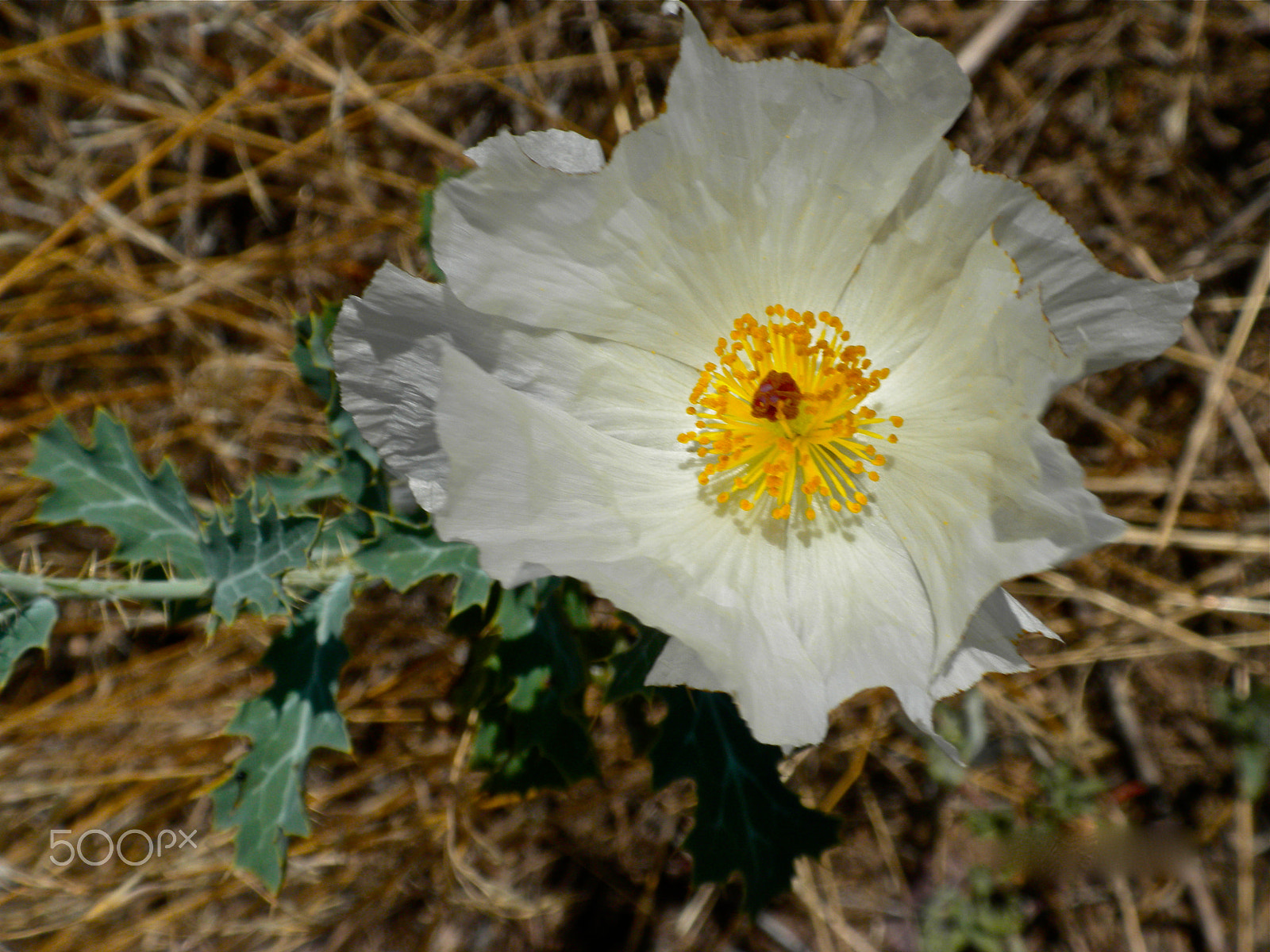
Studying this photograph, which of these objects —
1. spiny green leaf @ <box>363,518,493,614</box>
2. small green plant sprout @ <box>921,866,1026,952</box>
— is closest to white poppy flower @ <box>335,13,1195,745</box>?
spiny green leaf @ <box>363,518,493,614</box>

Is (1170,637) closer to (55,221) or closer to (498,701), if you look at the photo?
(498,701)

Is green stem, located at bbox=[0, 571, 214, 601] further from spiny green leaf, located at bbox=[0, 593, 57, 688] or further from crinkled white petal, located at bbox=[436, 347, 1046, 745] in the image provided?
crinkled white petal, located at bbox=[436, 347, 1046, 745]

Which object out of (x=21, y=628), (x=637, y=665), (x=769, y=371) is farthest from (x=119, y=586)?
(x=769, y=371)

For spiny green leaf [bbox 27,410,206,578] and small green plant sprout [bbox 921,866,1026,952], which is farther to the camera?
small green plant sprout [bbox 921,866,1026,952]

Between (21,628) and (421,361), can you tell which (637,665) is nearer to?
(421,361)

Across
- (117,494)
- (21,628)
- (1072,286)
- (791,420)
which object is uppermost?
(1072,286)

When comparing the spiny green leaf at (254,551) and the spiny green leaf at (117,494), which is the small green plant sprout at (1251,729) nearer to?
the spiny green leaf at (254,551)
